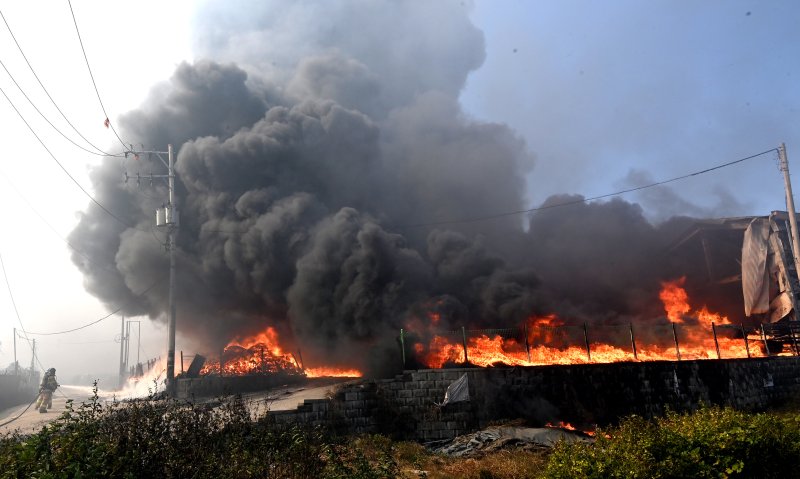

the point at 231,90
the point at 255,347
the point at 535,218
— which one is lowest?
the point at 255,347

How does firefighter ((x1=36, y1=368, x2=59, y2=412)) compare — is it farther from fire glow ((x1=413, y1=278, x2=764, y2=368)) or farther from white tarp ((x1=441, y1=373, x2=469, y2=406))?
white tarp ((x1=441, y1=373, x2=469, y2=406))

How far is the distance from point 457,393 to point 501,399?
154cm

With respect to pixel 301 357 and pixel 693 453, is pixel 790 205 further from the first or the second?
pixel 301 357

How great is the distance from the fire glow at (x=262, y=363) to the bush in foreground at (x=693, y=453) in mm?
17674

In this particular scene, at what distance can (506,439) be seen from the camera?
14.6m

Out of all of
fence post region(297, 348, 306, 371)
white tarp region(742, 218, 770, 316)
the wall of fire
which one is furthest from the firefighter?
white tarp region(742, 218, 770, 316)

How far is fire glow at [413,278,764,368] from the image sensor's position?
20.1 meters

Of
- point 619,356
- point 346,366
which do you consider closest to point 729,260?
point 619,356

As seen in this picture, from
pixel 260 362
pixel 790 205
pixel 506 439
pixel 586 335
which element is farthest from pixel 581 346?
pixel 260 362

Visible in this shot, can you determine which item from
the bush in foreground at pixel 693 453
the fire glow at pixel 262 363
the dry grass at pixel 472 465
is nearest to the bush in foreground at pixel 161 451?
the dry grass at pixel 472 465

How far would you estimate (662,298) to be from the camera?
32156mm

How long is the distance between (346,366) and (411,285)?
5.19 m

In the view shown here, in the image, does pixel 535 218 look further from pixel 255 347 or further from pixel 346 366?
pixel 255 347

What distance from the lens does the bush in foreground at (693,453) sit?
7777 mm
